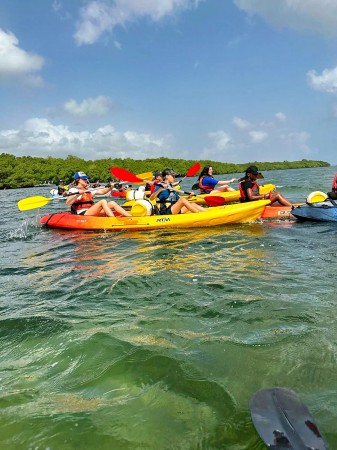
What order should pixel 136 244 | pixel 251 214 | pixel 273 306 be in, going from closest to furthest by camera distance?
pixel 273 306 < pixel 136 244 < pixel 251 214

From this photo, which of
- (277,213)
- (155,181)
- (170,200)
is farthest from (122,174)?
(277,213)

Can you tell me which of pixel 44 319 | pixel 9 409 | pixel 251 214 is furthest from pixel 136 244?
pixel 9 409

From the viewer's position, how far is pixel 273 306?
11.5 feet

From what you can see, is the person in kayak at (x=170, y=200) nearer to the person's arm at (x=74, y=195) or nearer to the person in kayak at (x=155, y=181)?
the person in kayak at (x=155, y=181)

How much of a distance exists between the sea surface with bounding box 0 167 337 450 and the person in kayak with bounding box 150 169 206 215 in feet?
11.5

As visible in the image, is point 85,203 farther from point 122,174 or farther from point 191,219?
point 191,219

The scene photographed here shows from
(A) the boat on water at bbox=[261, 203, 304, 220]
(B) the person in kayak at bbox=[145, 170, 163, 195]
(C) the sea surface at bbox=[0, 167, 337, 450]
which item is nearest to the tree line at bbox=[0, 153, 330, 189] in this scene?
(B) the person in kayak at bbox=[145, 170, 163, 195]

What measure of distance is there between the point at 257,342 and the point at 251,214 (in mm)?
6272

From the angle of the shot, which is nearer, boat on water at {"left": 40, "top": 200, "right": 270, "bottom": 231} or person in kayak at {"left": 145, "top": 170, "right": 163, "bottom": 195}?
boat on water at {"left": 40, "top": 200, "right": 270, "bottom": 231}

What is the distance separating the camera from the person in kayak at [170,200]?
9.09 m

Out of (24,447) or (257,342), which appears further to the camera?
(257,342)

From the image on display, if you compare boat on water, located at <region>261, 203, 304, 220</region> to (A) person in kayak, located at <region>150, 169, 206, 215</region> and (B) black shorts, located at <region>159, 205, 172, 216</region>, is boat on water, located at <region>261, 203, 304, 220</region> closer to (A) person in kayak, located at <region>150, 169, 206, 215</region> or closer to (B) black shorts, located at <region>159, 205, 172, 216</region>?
(A) person in kayak, located at <region>150, 169, 206, 215</region>

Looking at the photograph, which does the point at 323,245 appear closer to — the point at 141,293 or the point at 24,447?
the point at 141,293

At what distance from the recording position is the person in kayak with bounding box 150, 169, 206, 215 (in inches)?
358
